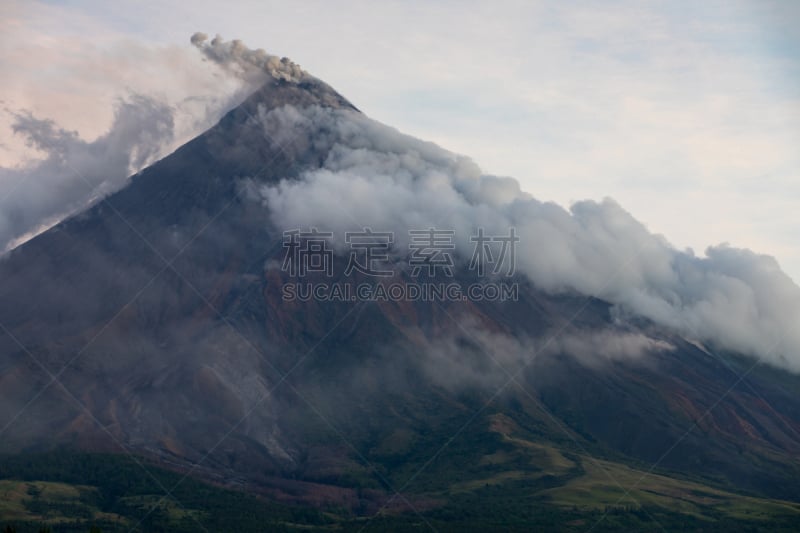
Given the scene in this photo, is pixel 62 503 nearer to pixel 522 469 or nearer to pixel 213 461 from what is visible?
pixel 213 461

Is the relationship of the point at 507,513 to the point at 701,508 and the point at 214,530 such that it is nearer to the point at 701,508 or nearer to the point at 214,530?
the point at 701,508

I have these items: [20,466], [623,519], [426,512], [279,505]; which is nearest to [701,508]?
[623,519]

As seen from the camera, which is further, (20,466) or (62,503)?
(20,466)

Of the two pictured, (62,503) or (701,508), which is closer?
(62,503)

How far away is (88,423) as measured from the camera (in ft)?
Result: 626

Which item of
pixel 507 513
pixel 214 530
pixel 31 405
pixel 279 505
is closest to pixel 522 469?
pixel 507 513

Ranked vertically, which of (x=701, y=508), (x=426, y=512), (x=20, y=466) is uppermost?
(x=701, y=508)

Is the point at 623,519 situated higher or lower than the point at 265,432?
higher

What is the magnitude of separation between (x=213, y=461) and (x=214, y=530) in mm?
34454

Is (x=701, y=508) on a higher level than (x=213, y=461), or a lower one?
higher

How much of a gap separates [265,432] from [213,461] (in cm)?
1513

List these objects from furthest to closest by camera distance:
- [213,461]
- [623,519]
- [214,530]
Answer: [213,461]
[623,519]
[214,530]

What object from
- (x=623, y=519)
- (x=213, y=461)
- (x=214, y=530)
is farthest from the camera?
(x=213, y=461)

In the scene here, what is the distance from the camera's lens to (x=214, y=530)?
504 ft
